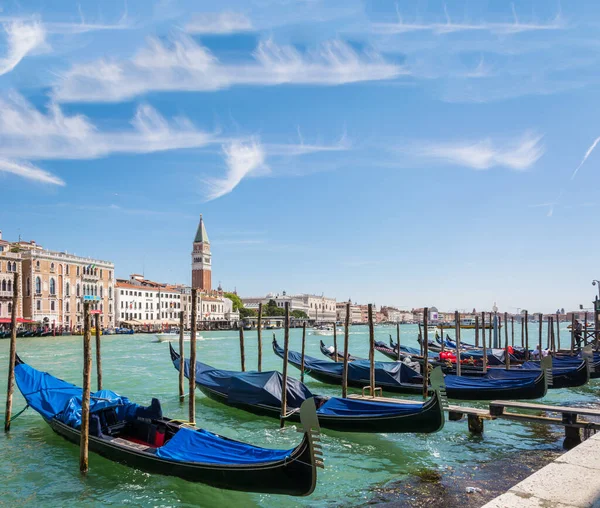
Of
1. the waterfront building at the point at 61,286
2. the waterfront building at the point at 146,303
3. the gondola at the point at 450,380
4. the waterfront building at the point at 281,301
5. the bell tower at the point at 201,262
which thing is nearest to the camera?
the gondola at the point at 450,380

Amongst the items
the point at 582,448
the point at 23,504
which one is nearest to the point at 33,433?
the point at 23,504

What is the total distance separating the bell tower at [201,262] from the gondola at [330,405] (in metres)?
60.0

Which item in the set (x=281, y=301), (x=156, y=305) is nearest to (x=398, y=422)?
(x=156, y=305)

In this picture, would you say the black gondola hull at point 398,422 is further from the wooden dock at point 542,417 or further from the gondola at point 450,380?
the gondola at point 450,380

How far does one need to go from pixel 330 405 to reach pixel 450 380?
3171 millimetres

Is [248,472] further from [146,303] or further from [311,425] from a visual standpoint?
[146,303]

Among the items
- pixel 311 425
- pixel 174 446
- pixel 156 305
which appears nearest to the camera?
pixel 311 425

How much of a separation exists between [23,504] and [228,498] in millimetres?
1912

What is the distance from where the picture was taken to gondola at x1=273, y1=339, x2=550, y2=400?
8625 millimetres

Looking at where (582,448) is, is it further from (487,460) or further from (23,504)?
(23,504)

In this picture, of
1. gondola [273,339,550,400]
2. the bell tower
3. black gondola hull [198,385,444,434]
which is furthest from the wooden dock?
the bell tower

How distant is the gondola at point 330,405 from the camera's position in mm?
6105

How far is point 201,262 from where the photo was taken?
69.2 meters

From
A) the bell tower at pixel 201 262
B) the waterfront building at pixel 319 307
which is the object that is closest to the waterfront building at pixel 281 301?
the waterfront building at pixel 319 307
